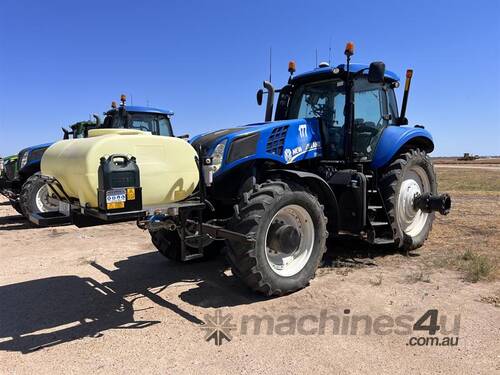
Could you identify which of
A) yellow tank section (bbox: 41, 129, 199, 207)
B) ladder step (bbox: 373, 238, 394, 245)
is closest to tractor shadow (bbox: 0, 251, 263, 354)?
yellow tank section (bbox: 41, 129, 199, 207)

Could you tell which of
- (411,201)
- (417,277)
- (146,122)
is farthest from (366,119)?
(146,122)

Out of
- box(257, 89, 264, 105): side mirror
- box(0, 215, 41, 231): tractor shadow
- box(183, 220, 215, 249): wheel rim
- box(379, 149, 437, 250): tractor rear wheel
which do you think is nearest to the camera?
box(183, 220, 215, 249): wheel rim

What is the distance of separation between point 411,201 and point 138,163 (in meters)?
4.19

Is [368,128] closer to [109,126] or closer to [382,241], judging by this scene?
[382,241]

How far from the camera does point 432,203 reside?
20.7ft

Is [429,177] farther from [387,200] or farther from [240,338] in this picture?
[240,338]

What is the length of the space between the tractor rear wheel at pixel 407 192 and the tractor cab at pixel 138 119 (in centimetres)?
602

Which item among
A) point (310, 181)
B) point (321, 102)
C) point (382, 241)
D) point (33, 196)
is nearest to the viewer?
point (310, 181)

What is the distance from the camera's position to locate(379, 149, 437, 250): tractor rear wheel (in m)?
5.83

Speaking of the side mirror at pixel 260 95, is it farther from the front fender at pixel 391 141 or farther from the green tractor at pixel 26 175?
the green tractor at pixel 26 175

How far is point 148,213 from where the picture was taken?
383 centimetres

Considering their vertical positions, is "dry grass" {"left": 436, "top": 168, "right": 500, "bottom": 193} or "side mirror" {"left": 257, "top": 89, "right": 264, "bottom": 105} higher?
"side mirror" {"left": 257, "top": 89, "right": 264, "bottom": 105}

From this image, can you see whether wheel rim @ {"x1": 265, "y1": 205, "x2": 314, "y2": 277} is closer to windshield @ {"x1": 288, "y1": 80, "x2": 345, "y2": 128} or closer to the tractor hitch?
windshield @ {"x1": 288, "y1": 80, "x2": 345, "y2": 128}

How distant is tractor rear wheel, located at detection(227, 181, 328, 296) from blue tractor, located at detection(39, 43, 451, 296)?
1 cm
